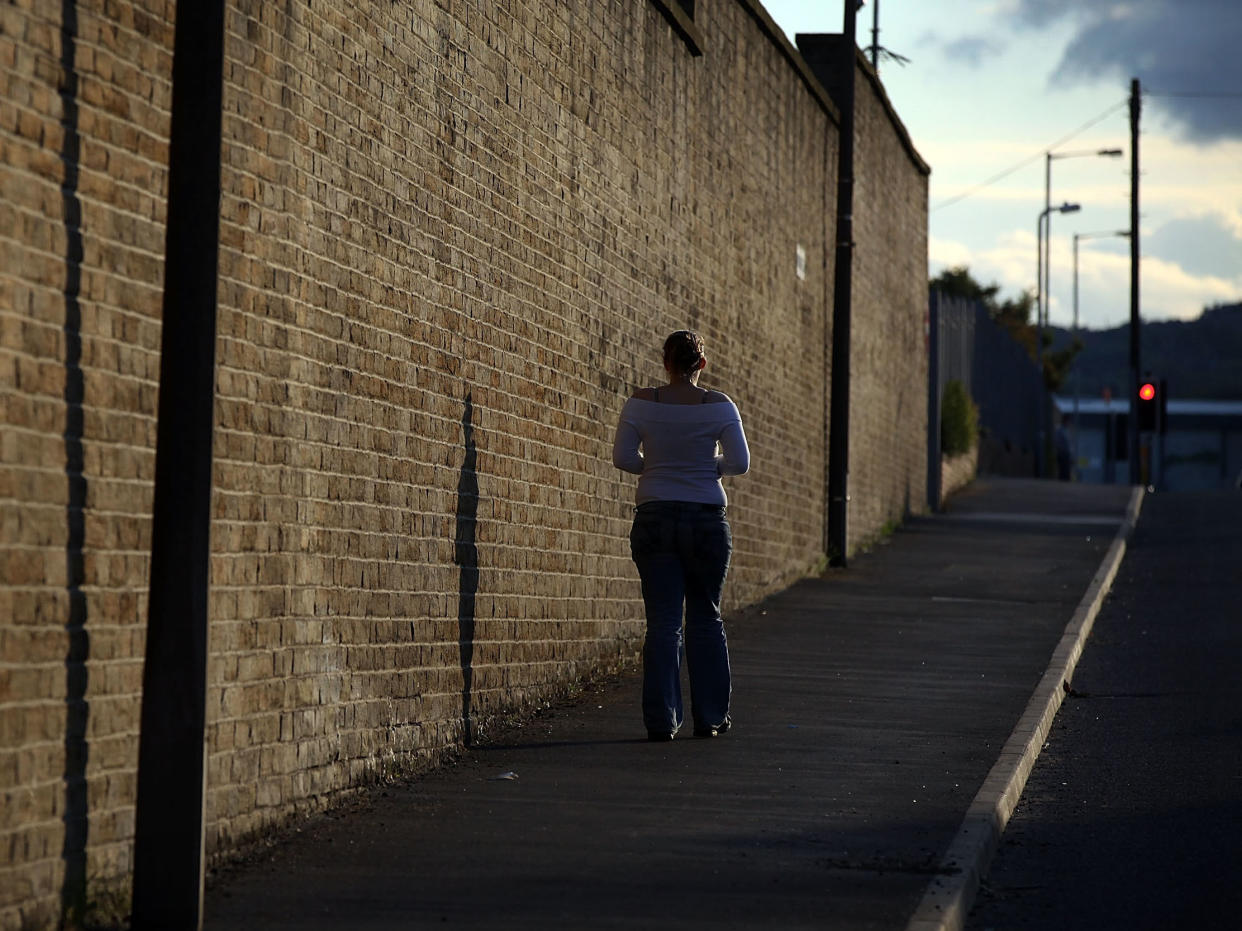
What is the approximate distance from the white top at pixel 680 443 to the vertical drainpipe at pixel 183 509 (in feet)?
12.3

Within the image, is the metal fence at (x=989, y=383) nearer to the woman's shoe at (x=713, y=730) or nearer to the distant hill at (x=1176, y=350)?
the woman's shoe at (x=713, y=730)

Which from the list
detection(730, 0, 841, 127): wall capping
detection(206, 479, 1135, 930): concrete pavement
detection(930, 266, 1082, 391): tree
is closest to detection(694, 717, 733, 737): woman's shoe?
detection(206, 479, 1135, 930): concrete pavement

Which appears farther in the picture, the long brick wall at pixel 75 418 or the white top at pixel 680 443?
the white top at pixel 680 443

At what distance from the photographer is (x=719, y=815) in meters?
6.73

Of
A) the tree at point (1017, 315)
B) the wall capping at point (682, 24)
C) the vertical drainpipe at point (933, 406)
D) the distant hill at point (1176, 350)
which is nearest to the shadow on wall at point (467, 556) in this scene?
the wall capping at point (682, 24)

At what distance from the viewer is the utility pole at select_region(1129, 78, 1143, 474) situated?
4003cm

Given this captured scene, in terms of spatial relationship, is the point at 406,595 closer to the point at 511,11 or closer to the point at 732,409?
the point at 732,409

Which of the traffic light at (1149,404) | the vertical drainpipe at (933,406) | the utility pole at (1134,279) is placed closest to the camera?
the vertical drainpipe at (933,406)

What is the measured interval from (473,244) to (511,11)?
1332 millimetres

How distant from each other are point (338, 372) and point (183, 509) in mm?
1990

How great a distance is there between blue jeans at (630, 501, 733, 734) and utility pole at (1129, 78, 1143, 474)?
104 ft

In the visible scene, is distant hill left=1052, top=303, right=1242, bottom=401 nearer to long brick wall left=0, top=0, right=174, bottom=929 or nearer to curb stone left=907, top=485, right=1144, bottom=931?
curb stone left=907, top=485, right=1144, bottom=931

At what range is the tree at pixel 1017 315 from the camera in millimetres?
63594

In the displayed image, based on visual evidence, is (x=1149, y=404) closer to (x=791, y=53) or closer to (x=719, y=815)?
(x=791, y=53)
